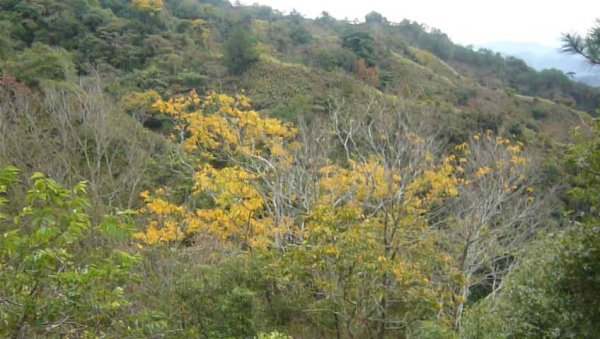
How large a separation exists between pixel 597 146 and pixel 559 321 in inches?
67.4

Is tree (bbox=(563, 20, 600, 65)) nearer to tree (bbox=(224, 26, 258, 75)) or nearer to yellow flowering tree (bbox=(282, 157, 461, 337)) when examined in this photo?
yellow flowering tree (bbox=(282, 157, 461, 337))

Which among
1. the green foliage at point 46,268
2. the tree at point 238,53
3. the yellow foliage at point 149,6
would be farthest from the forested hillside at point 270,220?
the yellow foliage at point 149,6

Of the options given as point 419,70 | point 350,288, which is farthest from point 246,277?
point 419,70

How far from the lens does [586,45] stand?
439 centimetres

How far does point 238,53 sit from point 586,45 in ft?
88.2

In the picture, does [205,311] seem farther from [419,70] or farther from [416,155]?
[419,70]

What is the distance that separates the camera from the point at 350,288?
613 centimetres

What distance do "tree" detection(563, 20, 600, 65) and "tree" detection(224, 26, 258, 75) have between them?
2659 cm

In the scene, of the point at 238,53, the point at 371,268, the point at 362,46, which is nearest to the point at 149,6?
the point at 238,53

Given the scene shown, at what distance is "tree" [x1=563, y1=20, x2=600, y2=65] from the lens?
4328 millimetres

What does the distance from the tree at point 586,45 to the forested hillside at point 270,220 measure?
24 millimetres

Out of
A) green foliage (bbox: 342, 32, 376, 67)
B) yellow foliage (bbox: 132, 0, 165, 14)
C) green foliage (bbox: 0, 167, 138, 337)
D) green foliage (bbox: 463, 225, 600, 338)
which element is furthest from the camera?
green foliage (bbox: 342, 32, 376, 67)

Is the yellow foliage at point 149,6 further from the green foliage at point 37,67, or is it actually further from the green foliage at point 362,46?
the green foliage at point 362,46

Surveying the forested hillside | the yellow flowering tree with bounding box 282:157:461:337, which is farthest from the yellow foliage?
the yellow flowering tree with bounding box 282:157:461:337
